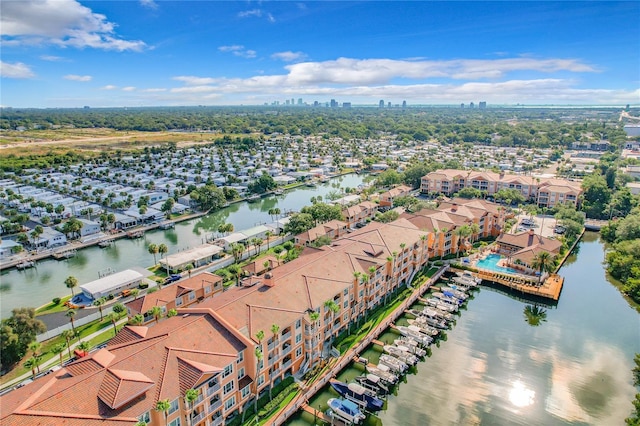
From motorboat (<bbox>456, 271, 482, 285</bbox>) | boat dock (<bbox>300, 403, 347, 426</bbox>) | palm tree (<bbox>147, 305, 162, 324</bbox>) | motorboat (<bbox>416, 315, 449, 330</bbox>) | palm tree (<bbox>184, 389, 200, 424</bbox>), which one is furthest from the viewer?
motorboat (<bbox>456, 271, 482, 285</bbox>)

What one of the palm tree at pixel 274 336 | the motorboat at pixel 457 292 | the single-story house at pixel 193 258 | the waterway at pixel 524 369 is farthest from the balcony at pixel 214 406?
the motorboat at pixel 457 292

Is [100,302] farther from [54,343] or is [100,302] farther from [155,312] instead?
[155,312]

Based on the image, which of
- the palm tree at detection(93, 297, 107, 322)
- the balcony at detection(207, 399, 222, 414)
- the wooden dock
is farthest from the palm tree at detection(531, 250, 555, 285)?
the palm tree at detection(93, 297, 107, 322)

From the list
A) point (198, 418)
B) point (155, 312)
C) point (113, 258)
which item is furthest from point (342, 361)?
point (113, 258)

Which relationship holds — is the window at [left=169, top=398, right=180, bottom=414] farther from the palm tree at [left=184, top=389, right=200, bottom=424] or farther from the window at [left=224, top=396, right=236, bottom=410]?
the window at [left=224, top=396, right=236, bottom=410]

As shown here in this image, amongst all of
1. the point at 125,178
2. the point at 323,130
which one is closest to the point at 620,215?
the point at 125,178

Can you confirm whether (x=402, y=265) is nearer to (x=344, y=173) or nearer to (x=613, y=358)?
A: (x=613, y=358)

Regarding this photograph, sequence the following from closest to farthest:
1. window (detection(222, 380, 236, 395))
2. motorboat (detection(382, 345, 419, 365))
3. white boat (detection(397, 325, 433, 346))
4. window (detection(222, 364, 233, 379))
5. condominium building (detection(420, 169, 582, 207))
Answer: window (detection(222, 364, 233, 379))
window (detection(222, 380, 236, 395))
motorboat (detection(382, 345, 419, 365))
white boat (detection(397, 325, 433, 346))
condominium building (detection(420, 169, 582, 207))
